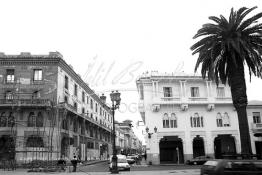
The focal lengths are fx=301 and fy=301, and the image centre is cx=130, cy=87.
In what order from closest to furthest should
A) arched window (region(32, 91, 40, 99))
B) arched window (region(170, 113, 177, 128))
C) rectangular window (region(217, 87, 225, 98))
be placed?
arched window (region(32, 91, 40, 99)), arched window (region(170, 113, 177, 128)), rectangular window (region(217, 87, 225, 98))

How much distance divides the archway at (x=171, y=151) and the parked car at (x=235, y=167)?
30226mm

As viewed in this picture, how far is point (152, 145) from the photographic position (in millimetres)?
41500

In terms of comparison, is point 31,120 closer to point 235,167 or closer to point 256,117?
point 235,167

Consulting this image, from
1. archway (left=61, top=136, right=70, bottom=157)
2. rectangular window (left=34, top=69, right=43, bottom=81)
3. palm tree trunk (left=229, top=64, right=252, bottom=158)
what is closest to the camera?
palm tree trunk (left=229, top=64, right=252, bottom=158)

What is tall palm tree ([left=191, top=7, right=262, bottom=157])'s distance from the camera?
2142 centimetres

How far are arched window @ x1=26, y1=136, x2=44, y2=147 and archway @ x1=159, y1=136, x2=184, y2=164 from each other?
55.3 feet

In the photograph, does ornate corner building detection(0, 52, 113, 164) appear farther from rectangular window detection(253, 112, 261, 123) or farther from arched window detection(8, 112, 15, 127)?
rectangular window detection(253, 112, 261, 123)

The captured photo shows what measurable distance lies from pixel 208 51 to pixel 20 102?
25050 mm

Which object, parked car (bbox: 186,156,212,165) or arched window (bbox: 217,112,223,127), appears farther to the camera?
arched window (bbox: 217,112,223,127)

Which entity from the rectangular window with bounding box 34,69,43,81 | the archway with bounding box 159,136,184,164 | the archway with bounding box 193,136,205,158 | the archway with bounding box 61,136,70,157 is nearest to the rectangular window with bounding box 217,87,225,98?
the archway with bounding box 193,136,205,158

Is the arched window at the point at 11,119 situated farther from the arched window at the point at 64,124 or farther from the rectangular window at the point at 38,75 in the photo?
the arched window at the point at 64,124

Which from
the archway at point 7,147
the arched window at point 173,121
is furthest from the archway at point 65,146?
the arched window at point 173,121

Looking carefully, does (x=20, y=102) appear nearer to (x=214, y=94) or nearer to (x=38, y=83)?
(x=38, y=83)

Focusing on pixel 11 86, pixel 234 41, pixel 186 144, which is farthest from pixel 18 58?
pixel 234 41
